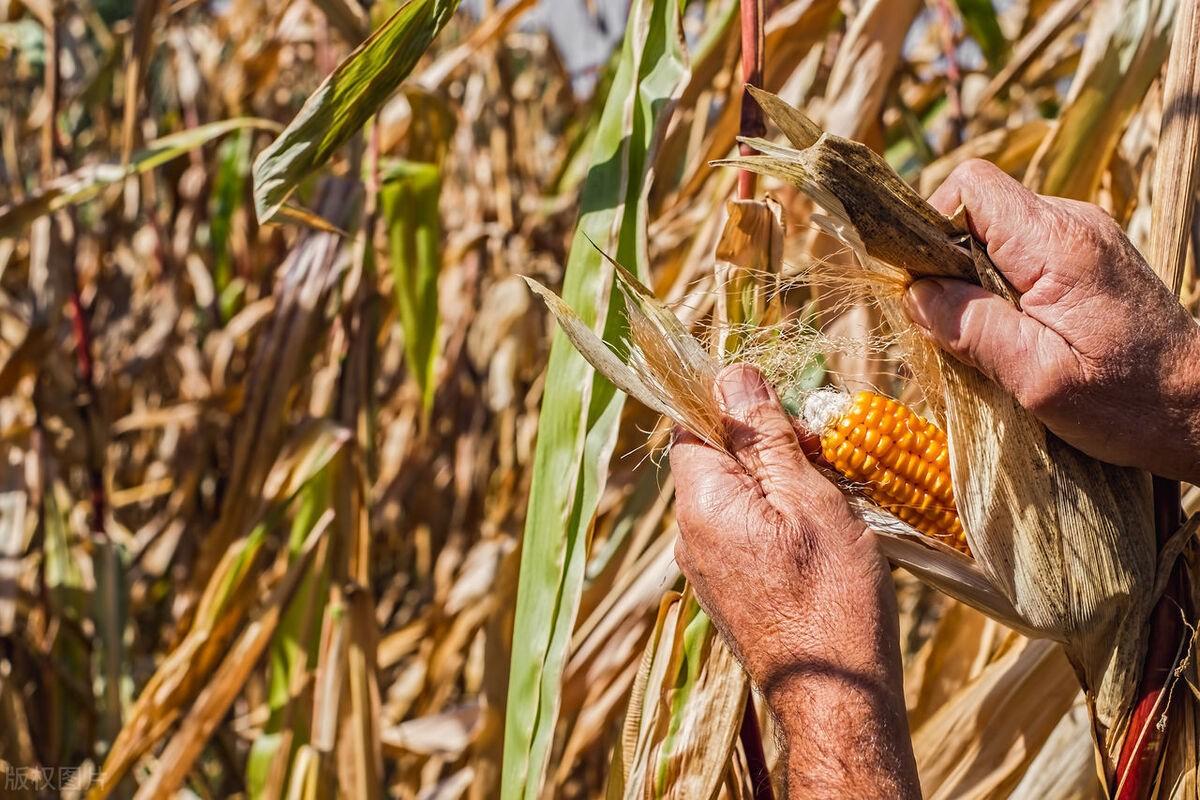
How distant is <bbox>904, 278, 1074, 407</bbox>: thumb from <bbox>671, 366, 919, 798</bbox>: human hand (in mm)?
137

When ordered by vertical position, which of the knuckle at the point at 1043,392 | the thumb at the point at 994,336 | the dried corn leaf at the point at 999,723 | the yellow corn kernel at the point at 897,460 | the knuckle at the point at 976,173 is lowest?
the dried corn leaf at the point at 999,723

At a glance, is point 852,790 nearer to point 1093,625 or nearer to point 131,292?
point 1093,625

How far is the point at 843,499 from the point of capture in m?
0.75

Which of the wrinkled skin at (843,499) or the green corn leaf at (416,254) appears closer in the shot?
the wrinkled skin at (843,499)

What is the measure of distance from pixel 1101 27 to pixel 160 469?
237cm

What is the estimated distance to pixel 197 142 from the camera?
1.54 metres

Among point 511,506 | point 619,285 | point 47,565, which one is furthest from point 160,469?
point 619,285

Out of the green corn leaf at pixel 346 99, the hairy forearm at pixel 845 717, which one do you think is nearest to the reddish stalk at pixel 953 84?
the green corn leaf at pixel 346 99

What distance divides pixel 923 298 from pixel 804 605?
0.23m

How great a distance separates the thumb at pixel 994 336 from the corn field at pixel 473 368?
0.07 metres

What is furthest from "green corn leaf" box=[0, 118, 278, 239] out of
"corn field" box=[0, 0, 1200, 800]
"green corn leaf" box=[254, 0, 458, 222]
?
"green corn leaf" box=[254, 0, 458, 222]

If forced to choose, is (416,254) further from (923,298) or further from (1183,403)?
(1183,403)

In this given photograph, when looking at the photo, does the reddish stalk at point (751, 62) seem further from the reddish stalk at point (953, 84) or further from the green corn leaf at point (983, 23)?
the green corn leaf at point (983, 23)

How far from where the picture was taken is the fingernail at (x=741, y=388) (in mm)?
768
